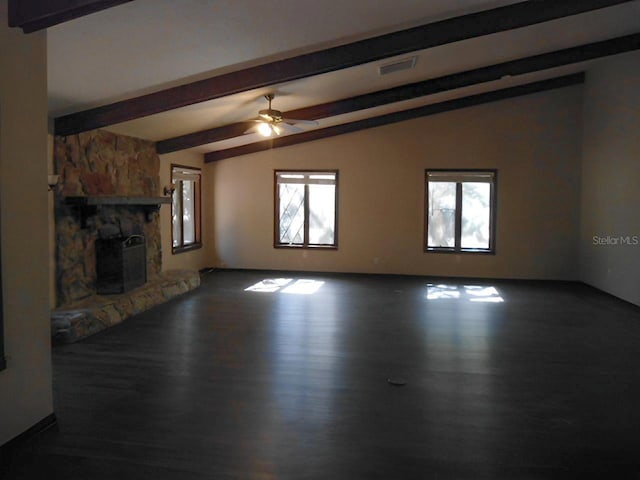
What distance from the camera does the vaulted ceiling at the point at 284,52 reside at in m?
3.67

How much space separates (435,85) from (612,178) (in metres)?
3.07

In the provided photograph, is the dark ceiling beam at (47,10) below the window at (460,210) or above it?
above

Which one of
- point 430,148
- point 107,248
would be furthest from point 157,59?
point 430,148

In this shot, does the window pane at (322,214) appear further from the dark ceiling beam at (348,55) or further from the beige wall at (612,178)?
the dark ceiling beam at (348,55)

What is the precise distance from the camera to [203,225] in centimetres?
977

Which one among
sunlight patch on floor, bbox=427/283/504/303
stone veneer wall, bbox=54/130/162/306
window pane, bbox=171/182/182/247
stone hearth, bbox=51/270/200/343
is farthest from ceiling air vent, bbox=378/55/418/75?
window pane, bbox=171/182/182/247

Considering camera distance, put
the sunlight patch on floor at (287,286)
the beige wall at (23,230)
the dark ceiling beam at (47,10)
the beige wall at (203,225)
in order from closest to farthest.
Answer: the dark ceiling beam at (47,10) → the beige wall at (23,230) → the sunlight patch on floor at (287,286) → the beige wall at (203,225)

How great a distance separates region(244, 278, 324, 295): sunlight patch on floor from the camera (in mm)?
7738

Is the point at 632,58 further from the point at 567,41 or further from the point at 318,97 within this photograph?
the point at 318,97

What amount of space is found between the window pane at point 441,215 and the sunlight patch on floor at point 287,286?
2429 mm

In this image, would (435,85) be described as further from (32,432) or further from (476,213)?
(32,432)

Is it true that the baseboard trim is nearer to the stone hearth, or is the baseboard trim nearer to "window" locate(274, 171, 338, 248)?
the stone hearth

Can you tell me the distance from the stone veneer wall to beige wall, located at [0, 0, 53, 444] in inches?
111

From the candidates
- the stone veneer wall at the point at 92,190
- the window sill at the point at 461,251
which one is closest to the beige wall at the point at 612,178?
the window sill at the point at 461,251
